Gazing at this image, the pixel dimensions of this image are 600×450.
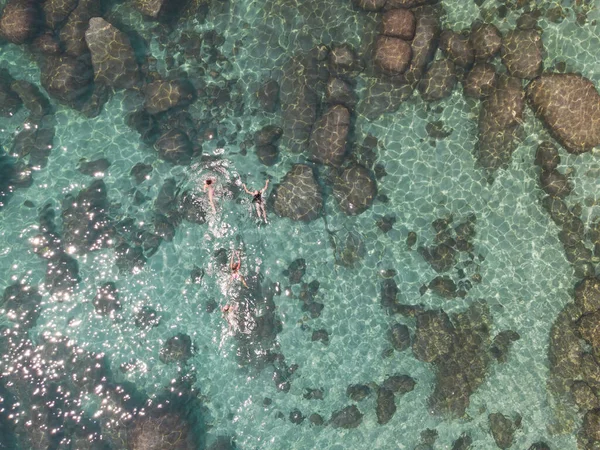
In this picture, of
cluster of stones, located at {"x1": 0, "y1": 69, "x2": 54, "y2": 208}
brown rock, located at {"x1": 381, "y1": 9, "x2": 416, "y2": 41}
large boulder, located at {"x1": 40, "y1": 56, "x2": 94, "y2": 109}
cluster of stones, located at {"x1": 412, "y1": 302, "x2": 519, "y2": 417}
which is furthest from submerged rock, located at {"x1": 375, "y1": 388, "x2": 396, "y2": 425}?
large boulder, located at {"x1": 40, "y1": 56, "x2": 94, "y2": 109}

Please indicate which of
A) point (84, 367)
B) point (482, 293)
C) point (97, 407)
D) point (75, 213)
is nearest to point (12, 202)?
point (75, 213)

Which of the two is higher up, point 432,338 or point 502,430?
point 432,338

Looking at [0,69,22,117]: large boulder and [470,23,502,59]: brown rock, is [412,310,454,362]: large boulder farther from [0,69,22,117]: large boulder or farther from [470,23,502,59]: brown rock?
[0,69,22,117]: large boulder

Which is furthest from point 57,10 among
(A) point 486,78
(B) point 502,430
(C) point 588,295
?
(B) point 502,430

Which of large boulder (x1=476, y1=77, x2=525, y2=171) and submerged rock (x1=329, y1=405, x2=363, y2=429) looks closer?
submerged rock (x1=329, y1=405, x2=363, y2=429)

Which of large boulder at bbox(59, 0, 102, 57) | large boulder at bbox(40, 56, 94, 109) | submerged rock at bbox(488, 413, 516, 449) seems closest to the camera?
submerged rock at bbox(488, 413, 516, 449)

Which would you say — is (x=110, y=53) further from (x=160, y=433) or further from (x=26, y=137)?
(x=160, y=433)

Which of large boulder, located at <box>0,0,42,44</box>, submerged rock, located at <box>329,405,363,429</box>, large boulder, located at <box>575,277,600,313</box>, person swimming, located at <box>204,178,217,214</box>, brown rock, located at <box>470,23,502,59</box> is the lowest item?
submerged rock, located at <box>329,405,363,429</box>
